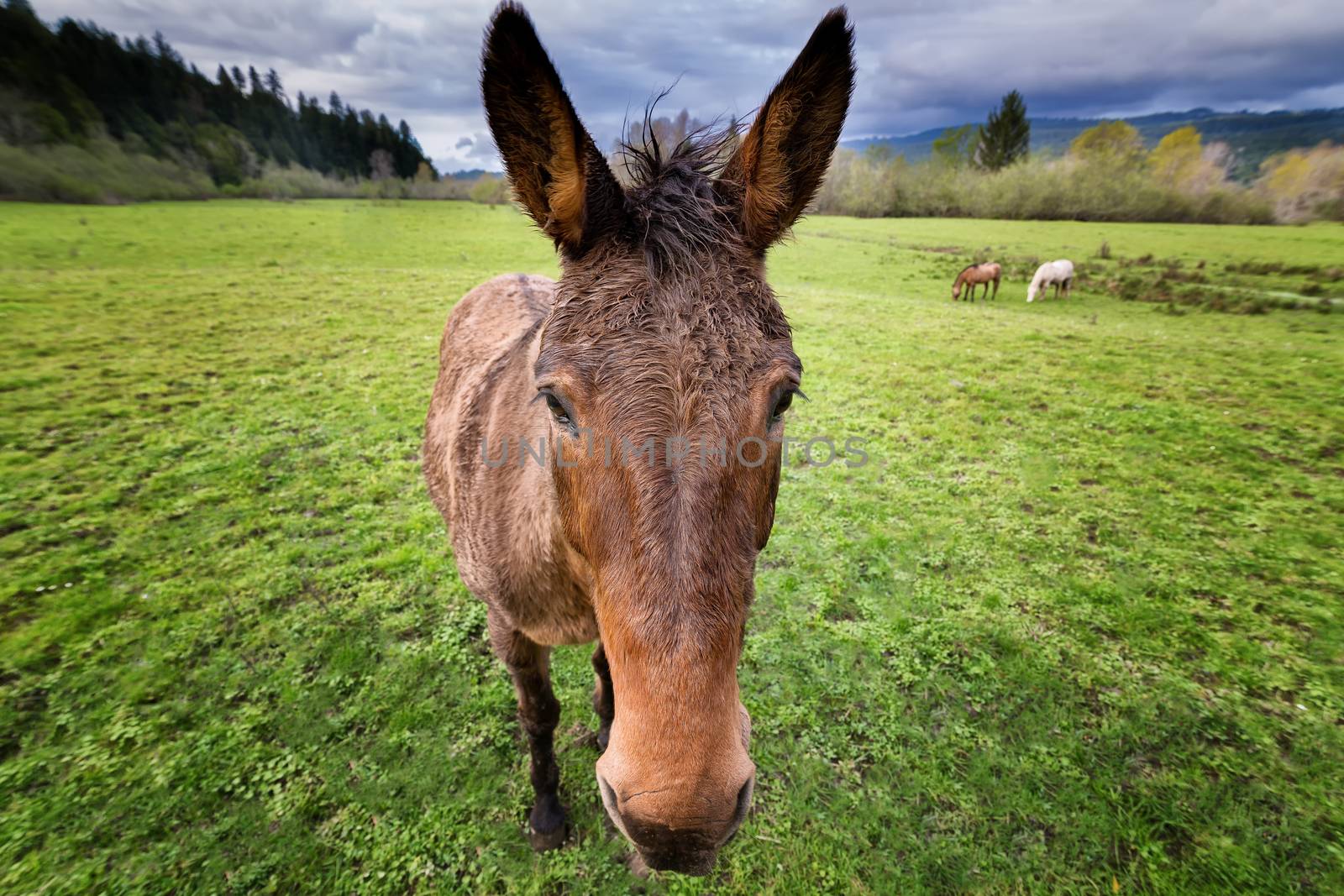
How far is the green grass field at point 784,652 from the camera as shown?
3.14 m

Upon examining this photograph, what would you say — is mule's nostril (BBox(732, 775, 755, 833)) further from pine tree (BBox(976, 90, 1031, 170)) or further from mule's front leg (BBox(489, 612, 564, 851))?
pine tree (BBox(976, 90, 1031, 170))

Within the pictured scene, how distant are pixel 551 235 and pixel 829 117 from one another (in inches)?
49.9

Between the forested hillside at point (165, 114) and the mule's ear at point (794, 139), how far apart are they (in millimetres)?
58873

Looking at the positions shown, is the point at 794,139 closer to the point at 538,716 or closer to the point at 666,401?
the point at 666,401

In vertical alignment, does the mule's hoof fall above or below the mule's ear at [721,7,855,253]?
below

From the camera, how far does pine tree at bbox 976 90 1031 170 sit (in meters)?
67.2

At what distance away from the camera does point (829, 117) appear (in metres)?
2.04

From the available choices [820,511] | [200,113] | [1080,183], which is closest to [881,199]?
[1080,183]

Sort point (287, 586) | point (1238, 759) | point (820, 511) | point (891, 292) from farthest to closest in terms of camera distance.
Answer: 1. point (891, 292)
2. point (820, 511)
3. point (287, 586)
4. point (1238, 759)

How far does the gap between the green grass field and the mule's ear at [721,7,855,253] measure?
3.80 metres

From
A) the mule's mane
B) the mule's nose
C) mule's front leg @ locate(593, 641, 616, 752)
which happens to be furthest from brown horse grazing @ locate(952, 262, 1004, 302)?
the mule's nose

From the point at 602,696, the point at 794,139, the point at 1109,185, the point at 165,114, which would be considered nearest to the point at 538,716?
the point at 602,696

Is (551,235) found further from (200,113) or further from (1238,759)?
(200,113)

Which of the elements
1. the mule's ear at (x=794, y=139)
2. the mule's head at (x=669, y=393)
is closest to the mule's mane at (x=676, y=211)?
the mule's head at (x=669, y=393)
